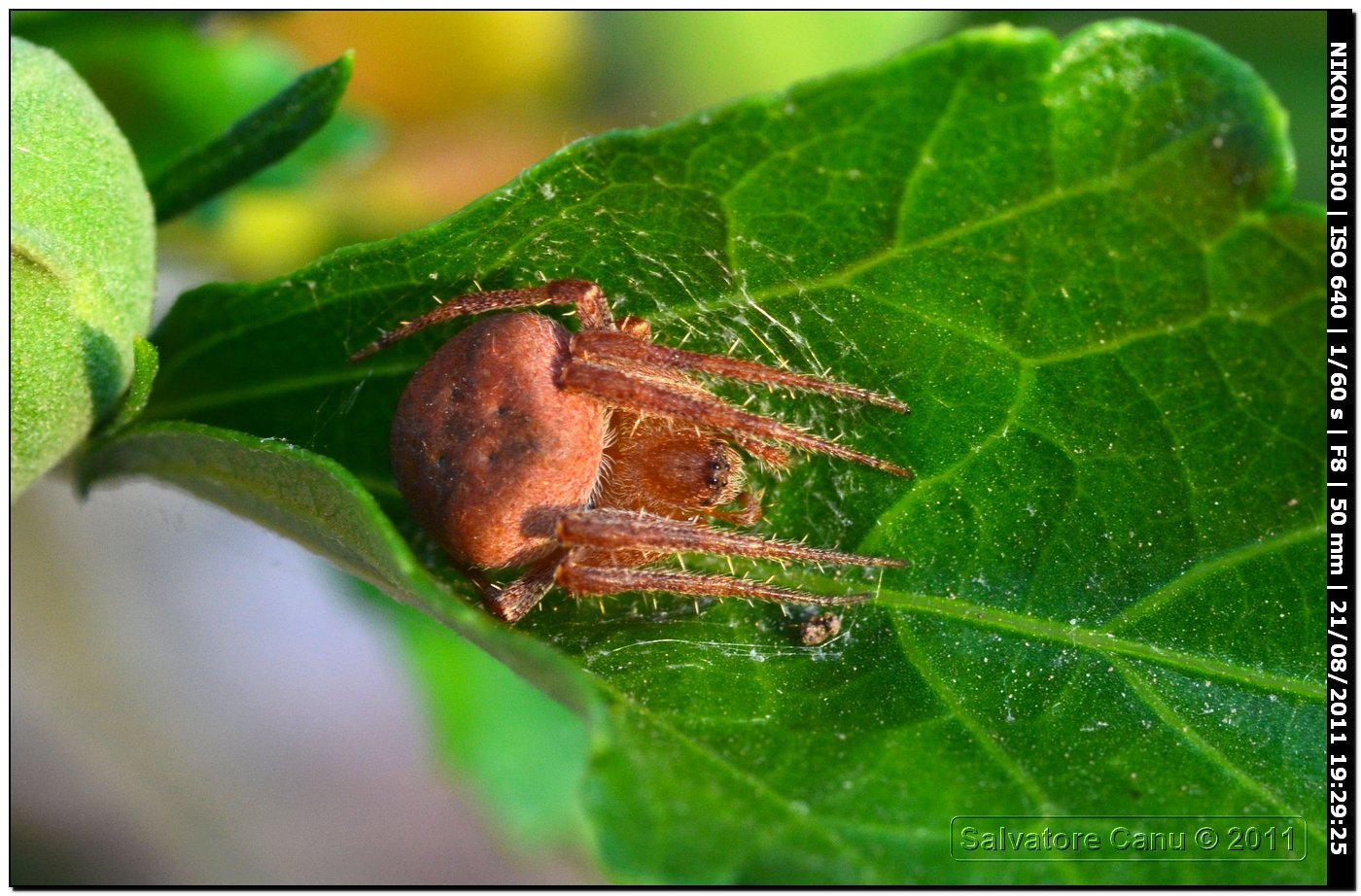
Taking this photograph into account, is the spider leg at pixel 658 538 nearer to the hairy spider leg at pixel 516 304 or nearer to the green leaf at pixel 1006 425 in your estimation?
the green leaf at pixel 1006 425

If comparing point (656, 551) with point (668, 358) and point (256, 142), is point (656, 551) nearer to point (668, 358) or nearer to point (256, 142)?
point (668, 358)

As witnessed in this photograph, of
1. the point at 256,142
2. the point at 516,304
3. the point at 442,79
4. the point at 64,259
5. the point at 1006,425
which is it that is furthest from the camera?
the point at 442,79

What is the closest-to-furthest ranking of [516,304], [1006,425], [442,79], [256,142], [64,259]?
[64,259] → [1006,425] → [256,142] → [516,304] → [442,79]

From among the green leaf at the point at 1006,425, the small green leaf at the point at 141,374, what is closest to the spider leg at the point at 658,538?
the green leaf at the point at 1006,425

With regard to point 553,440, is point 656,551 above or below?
below

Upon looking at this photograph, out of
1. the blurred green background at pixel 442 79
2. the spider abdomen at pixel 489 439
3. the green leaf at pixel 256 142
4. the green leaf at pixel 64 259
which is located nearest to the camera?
the green leaf at pixel 64 259

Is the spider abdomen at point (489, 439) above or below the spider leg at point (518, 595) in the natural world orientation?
above

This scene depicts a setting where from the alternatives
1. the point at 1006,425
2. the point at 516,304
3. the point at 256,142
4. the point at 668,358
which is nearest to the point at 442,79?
the point at 256,142
